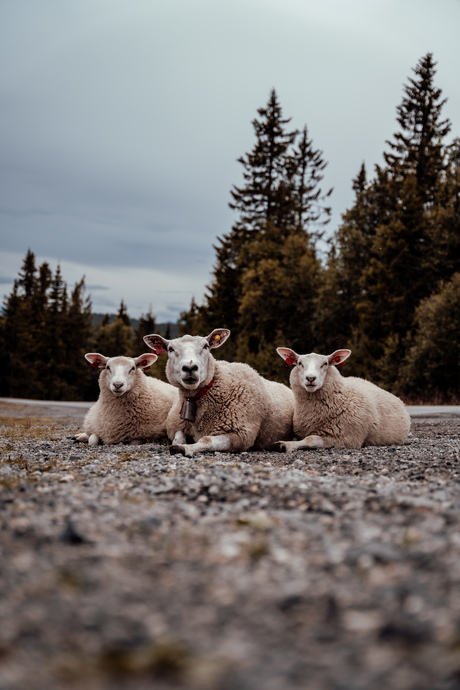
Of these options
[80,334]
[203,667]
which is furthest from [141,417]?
[80,334]

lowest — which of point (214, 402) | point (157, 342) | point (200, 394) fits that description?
point (214, 402)

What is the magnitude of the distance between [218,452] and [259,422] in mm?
1201

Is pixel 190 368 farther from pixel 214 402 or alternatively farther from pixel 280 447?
pixel 280 447

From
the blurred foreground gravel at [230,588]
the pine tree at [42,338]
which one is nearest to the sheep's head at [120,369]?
the blurred foreground gravel at [230,588]

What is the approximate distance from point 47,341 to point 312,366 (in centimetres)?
6233

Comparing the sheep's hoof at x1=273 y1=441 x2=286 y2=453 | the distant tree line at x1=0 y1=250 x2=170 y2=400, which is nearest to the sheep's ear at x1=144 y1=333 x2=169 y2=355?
the sheep's hoof at x1=273 y1=441 x2=286 y2=453

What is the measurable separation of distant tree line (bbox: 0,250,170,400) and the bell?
4540cm

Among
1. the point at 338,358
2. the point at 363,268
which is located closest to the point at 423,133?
the point at 363,268

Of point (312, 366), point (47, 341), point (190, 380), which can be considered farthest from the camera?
point (47, 341)

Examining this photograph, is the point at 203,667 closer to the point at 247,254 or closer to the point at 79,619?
the point at 79,619

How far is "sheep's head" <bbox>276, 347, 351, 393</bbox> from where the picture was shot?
10117 millimetres

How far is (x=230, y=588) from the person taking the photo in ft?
8.66

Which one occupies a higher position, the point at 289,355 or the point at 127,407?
the point at 289,355

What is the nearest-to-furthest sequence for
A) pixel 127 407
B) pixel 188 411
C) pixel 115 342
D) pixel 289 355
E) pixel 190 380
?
pixel 190 380, pixel 188 411, pixel 289 355, pixel 127 407, pixel 115 342
